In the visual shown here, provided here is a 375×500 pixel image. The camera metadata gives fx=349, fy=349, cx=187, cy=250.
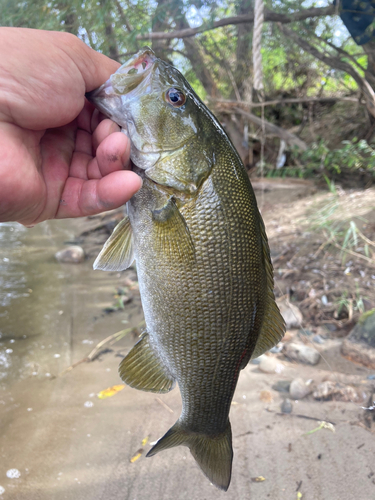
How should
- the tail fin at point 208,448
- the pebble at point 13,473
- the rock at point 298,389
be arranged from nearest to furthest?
the tail fin at point 208,448 < the pebble at point 13,473 < the rock at point 298,389

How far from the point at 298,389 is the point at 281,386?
0.59ft

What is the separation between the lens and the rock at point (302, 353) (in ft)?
10.5

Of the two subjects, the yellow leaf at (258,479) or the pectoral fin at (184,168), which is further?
the yellow leaf at (258,479)

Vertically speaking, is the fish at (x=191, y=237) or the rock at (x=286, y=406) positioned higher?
the fish at (x=191, y=237)

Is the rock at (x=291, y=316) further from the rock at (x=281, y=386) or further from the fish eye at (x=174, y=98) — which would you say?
the fish eye at (x=174, y=98)

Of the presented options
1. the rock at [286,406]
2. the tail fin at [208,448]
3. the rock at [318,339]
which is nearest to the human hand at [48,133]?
the tail fin at [208,448]

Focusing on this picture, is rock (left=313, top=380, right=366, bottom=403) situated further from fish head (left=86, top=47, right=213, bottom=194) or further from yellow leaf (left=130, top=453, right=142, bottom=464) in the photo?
fish head (left=86, top=47, right=213, bottom=194)

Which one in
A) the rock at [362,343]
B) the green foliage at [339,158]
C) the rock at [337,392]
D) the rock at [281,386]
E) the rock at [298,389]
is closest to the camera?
the rock at [337,392]

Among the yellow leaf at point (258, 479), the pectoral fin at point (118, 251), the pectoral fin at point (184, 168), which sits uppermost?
the pectoral fin at point (184, 168)

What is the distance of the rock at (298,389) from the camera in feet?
9.24

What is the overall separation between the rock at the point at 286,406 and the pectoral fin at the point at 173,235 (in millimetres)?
2004

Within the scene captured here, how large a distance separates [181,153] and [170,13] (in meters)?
4.38

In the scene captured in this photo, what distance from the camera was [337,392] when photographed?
276 centimetres

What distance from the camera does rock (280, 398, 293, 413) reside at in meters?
2.72
